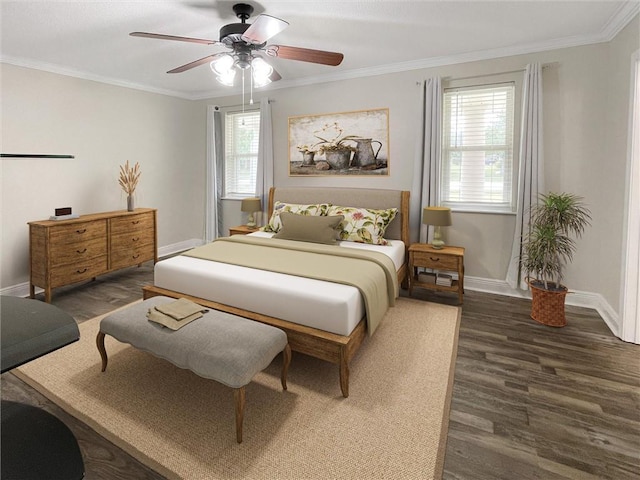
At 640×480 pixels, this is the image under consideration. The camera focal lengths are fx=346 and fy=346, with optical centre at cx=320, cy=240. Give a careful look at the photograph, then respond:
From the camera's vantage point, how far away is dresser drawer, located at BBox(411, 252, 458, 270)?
3.71 metres

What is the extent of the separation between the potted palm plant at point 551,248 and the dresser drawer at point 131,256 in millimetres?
4666

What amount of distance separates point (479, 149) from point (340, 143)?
1.72 metres

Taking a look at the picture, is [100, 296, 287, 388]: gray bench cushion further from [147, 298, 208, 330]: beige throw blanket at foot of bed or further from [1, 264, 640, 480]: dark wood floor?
[1, 264, 640, 480]: dark wood floor

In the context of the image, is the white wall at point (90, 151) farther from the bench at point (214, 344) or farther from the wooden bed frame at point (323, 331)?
the bench at point (214, 344)

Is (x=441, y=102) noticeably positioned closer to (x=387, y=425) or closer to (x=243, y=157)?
(x=243, y=157)

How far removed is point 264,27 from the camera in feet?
7.09

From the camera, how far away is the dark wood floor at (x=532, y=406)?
5.49ft

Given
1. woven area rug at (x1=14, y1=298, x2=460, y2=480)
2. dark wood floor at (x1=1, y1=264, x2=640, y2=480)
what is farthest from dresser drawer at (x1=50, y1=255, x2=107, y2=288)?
woven area rug at (x1=14, y1=298, x2=460, y2=480)

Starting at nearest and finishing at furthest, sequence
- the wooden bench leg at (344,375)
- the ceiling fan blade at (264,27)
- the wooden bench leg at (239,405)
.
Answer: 1. the wooden bench leg at (239,405)
2. the ceiling fan blade at (264,27)
3. the wooden bench leg at (344,375)

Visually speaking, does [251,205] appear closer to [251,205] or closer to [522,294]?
[251,205]

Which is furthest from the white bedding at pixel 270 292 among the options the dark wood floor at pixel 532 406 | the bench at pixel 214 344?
the dark wood floor at pixel 532 406

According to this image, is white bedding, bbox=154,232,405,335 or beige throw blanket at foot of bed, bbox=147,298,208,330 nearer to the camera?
beige throw blanket at foot of bed, bbox=147,298,208,330

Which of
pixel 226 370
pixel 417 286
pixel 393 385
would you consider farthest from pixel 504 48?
pixel 226 370

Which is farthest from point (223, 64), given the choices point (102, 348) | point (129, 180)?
point (129, 180)
